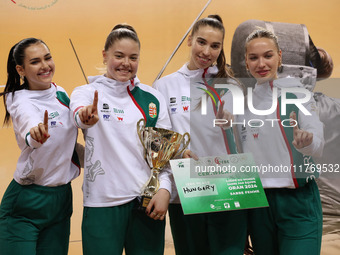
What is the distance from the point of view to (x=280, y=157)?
191cm

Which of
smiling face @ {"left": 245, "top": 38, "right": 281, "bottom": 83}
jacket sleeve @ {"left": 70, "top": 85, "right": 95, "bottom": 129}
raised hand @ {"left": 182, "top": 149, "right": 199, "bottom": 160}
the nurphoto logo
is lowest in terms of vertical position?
raised hand @ {"left": 182, "top": 149, "right": 199, "bottom": 160}

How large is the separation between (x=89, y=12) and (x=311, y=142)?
8.11 ft

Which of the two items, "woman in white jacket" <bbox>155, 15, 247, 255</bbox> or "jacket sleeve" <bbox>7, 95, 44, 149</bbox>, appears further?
"woman in white jacket" <bbox>155, 15, 247, 255</bbox>

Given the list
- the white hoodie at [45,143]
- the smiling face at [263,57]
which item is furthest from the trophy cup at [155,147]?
the smiling face at [263,57]

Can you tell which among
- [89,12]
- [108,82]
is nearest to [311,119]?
[108,82]

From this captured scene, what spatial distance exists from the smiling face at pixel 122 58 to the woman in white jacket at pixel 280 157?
532mm

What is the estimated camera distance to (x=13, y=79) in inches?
76.9

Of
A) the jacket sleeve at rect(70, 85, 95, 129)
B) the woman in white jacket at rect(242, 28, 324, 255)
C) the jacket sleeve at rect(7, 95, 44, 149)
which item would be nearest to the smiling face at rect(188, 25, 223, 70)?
the woman in white jacket at rect(242, 28, 324, 255)

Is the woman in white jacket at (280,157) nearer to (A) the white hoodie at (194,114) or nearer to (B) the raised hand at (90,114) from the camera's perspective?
(A) the white hoodie at (194,114)

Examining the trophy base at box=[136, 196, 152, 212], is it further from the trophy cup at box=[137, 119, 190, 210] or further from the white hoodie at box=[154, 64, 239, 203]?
the white hoodie at box=[154, 64, 239, 203]

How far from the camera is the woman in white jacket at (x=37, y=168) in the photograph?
5.92 ft

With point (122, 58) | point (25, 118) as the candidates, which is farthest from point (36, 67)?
point (122, 58)

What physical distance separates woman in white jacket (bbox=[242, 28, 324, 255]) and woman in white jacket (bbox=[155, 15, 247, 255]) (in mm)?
103

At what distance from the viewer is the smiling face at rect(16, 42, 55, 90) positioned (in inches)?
74.7
